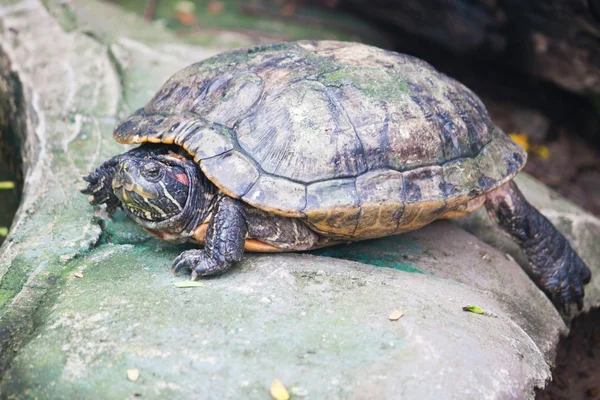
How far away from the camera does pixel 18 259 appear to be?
171 inches

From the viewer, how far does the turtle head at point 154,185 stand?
4.23m

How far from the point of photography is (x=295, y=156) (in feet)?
14.2

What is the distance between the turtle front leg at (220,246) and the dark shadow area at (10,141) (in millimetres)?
2486

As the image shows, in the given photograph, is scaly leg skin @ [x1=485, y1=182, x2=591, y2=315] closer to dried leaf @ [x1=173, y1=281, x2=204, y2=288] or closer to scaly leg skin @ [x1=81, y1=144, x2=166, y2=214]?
dried leaf @ [x1=173, y1=281, x2=204, y2=288]

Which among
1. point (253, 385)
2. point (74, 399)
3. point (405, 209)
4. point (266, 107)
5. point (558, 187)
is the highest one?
point (266, 107)

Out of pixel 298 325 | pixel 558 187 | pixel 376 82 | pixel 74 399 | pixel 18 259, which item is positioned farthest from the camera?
pixel 558 187

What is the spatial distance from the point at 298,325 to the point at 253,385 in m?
0.51

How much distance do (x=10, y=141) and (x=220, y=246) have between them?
3.80 metres

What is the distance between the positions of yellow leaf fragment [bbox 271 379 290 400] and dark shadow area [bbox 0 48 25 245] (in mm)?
3573

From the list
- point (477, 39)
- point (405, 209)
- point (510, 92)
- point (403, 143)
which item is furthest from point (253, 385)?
point (510, 92)

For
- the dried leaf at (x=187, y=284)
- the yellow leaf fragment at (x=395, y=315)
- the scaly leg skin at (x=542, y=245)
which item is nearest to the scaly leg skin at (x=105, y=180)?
the dried leaf at (x=187, y=284)

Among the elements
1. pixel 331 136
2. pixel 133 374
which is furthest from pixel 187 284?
pixel 331 136

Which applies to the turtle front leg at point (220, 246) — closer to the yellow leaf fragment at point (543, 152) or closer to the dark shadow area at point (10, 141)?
the dark shadow area at point (10, 141)

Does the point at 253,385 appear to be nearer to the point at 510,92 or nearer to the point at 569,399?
the point at 569,399
